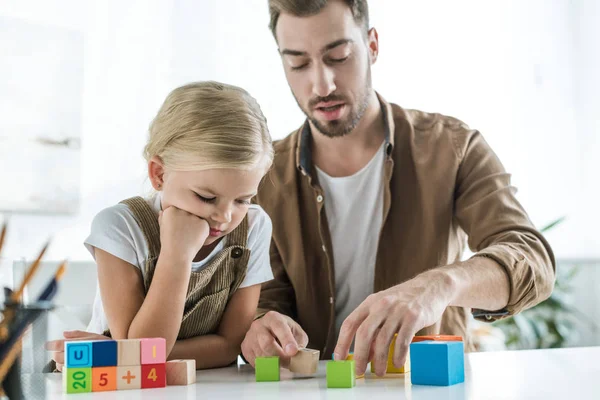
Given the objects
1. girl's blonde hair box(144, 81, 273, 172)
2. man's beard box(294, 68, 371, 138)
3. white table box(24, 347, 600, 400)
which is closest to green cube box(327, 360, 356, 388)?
white table box(24, 347, 600, 400)

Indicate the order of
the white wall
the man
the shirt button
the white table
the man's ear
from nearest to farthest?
the white table, the shirt button, the man, the man's ear, the white wall

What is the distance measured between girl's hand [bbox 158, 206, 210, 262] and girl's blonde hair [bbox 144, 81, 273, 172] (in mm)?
91

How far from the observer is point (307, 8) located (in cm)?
162

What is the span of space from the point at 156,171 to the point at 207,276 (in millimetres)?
233

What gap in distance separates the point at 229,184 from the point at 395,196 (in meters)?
0.65

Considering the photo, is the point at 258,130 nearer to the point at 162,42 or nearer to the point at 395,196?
the point at 395,196

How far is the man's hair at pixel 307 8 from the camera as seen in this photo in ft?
5.29

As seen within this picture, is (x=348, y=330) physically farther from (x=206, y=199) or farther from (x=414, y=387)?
(x=206, y=199)

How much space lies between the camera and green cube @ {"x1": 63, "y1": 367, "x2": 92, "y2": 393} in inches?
34.1

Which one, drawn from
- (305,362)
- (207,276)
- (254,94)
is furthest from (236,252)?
(254,94)

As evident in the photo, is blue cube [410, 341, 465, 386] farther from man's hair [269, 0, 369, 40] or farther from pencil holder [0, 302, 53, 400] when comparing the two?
man's hair [269, 0, 369, 40]

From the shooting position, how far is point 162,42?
131 inches

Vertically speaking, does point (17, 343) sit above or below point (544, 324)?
above

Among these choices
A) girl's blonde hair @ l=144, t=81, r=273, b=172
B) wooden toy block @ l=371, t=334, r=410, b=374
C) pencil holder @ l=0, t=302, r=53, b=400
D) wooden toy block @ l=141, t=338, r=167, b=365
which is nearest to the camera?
pencil holder @ l=0, t=302, r=53, b=400
